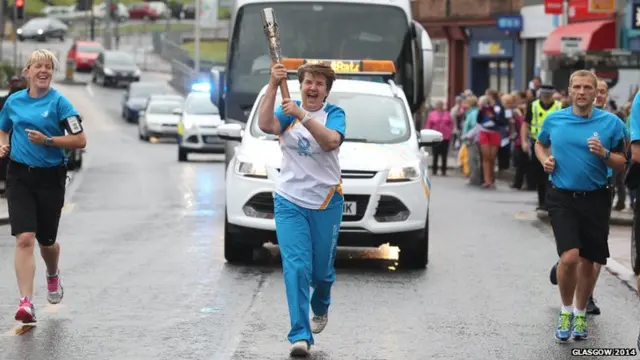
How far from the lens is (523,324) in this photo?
10953 mm

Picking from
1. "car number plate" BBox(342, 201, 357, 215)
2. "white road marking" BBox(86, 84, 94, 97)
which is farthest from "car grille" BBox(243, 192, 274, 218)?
"white road marking" BBox(86, 84, 94, 97)

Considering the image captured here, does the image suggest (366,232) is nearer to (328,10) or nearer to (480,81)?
(328,10)

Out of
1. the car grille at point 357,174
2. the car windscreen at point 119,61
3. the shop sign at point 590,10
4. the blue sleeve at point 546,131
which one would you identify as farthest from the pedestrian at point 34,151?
the car windscreen at point 119,61

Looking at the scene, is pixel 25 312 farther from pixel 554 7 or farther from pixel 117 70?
pixel 117 70

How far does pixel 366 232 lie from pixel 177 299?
258cm

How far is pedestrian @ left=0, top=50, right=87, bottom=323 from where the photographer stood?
10.4m

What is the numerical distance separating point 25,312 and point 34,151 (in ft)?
3.64

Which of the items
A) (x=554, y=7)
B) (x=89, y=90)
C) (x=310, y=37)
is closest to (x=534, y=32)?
(x=554, y=7)

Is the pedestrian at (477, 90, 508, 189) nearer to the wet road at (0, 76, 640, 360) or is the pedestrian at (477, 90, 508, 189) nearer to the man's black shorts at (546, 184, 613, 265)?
the wet road at (0, 76, 640, 360)

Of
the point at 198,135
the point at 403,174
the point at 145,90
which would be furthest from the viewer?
the point at 145,90

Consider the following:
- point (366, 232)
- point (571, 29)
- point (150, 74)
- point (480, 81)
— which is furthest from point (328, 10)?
point (150, 74)

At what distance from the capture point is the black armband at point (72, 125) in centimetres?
1051

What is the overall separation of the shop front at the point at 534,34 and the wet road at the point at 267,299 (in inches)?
897

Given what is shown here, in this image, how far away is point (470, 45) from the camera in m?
49.8
